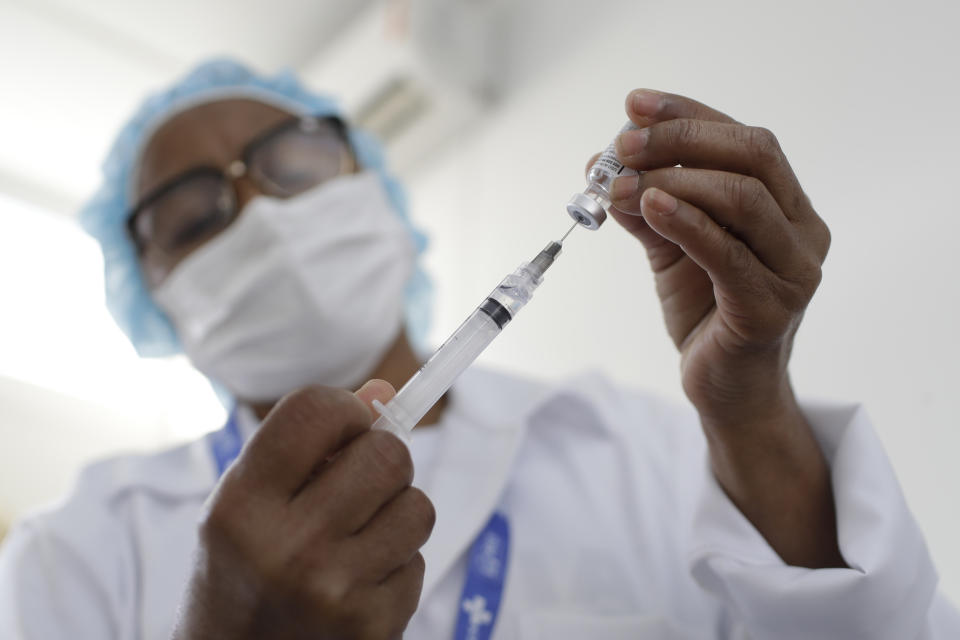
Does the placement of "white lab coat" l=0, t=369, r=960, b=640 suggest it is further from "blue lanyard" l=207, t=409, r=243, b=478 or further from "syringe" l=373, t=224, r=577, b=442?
"syringe" l=373, t=224, r=577, b=442

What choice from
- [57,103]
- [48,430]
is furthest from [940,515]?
[57,103]

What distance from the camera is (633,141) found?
54 centimetres

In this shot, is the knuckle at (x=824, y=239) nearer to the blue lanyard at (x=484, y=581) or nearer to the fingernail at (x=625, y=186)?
the fingernail at (x=625, y=186)

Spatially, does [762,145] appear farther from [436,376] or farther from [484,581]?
[484,581]

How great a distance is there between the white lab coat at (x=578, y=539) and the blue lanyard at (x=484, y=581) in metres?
0.02

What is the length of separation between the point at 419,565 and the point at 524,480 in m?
0.50

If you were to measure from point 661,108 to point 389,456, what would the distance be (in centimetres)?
32

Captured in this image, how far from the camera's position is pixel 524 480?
3.24 feet

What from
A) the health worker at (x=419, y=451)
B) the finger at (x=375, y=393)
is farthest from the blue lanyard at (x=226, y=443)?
the finger at (x=375, y=393)

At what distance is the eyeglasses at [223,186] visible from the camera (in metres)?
1.21

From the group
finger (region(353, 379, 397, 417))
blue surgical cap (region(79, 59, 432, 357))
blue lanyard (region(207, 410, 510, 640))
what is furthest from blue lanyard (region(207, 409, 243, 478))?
finger (region(353, 379, 397, 417))

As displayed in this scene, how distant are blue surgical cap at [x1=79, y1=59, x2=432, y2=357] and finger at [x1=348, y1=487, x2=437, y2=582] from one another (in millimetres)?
990

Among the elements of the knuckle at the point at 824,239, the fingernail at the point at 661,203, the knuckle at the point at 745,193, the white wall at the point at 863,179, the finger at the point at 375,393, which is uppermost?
the white wall at the point at 863,179

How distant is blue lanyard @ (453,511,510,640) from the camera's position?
0.80m
